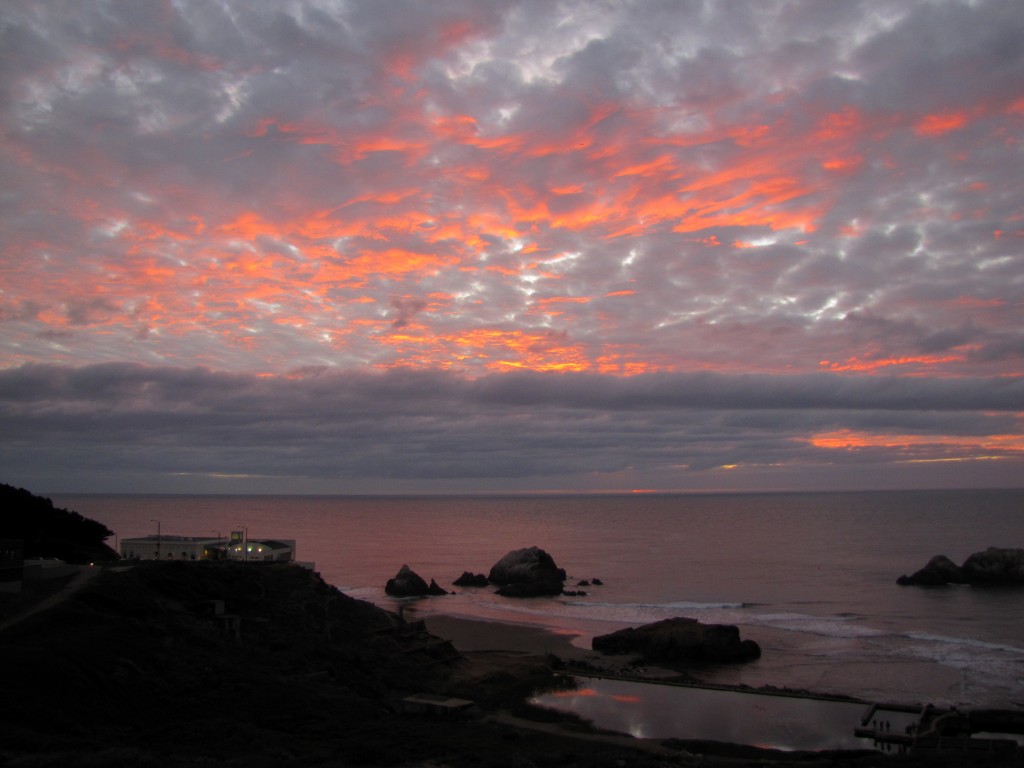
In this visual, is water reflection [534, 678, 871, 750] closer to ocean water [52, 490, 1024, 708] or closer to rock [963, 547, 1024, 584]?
ocean water [52, 490, 1024, 708]

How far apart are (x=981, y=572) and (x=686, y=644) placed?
52.4 meters

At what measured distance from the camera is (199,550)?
2313 inches

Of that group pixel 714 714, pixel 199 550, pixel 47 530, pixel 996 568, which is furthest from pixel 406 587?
pixel 996 568

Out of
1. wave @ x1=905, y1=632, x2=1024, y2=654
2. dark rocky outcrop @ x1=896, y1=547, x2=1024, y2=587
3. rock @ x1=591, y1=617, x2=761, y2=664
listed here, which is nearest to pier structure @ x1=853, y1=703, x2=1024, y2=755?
rock @ x1=591, y1=617, x2=761, y2=664

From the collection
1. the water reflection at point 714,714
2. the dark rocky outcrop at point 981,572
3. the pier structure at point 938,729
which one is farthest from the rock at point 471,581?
the pier structure at point 938,729

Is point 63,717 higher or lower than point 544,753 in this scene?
higher

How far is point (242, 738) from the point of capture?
23.0 metres

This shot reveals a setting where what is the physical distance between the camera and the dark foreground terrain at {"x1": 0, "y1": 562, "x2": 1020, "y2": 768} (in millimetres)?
21734

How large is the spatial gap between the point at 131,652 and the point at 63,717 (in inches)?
220

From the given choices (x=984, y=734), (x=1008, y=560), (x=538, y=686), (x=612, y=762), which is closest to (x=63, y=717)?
(x=612, y=762)

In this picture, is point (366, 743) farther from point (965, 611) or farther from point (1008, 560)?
point (1008, 560)

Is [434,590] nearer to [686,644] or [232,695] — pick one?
[686,644]

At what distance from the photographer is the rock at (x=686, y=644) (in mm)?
47000

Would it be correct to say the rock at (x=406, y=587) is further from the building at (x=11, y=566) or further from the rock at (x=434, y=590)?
the building at (x=11, y=566)
